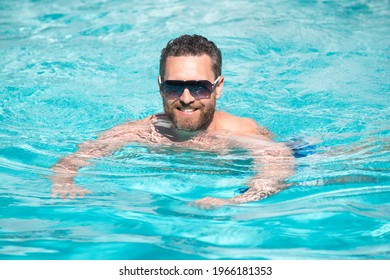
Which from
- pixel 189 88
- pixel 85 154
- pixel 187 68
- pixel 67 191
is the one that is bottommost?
pixel 67 191

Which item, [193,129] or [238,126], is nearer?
[193,129]

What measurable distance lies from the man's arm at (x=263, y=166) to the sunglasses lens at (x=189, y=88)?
65cm

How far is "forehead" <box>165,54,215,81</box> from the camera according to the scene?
16.7ft

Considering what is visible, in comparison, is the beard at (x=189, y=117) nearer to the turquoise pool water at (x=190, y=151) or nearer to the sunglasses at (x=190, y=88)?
the sunglasses at (x=190, y=88)

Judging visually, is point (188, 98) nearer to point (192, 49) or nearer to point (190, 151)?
point (192, 49)

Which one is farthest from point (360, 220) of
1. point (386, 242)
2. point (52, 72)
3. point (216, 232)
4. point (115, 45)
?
point (115, 45)

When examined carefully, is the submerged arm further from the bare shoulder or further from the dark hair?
the dark hair

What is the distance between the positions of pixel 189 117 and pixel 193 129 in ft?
0.57

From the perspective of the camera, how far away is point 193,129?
532 centimetres

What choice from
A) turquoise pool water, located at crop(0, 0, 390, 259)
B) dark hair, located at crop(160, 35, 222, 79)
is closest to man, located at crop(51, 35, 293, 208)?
dark hair, located at crop(160, 35, 222, 79)

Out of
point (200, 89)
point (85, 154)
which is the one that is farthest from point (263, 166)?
point (85, 154)

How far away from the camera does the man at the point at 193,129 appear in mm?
4801
